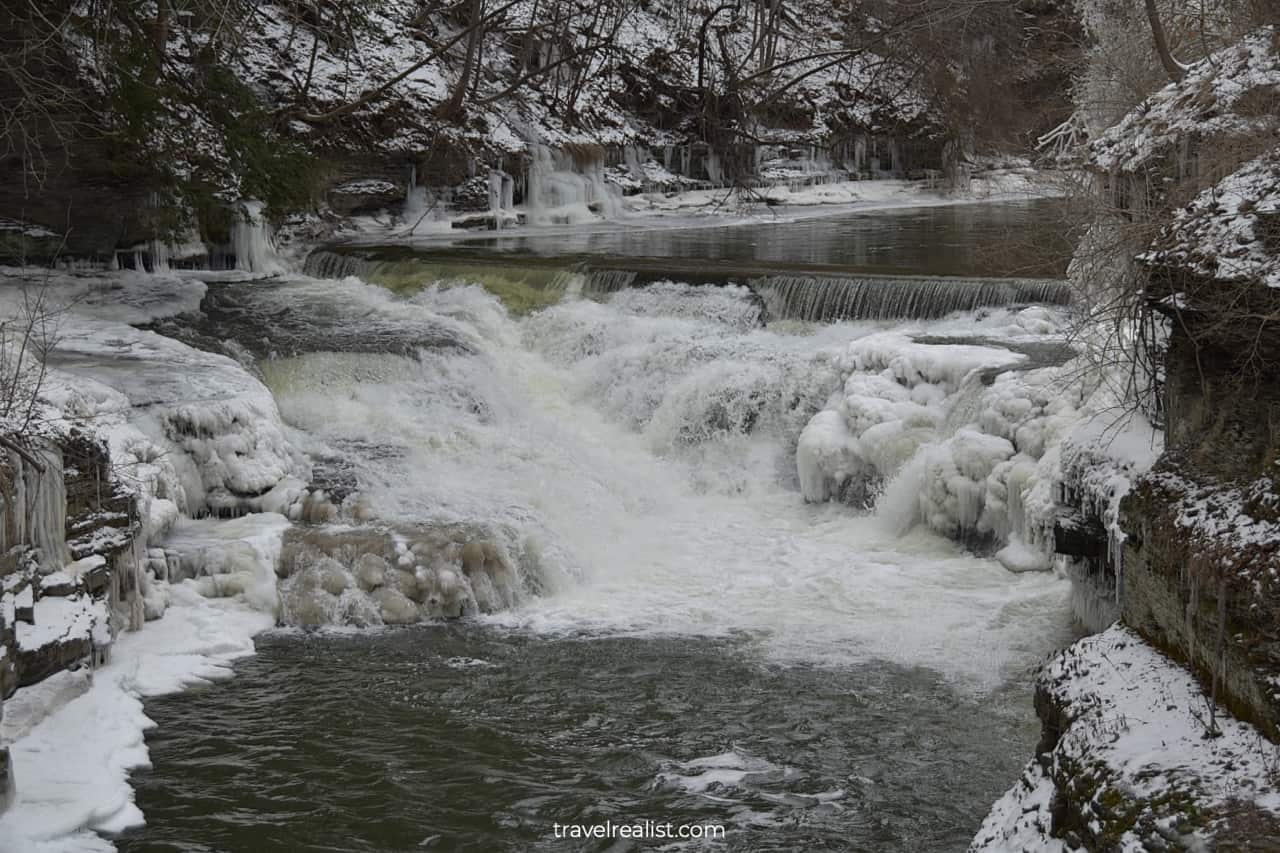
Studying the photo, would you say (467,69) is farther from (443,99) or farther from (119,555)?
(443,99)

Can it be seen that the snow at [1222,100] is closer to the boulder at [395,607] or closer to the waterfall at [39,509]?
the boulder at [395,607]

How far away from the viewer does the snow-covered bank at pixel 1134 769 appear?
11.4 feet

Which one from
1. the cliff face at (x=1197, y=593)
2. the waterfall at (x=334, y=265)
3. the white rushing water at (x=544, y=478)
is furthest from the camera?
the waterfall at (x=334, y=265)

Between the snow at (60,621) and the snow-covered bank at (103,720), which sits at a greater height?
the snow at (60,621)

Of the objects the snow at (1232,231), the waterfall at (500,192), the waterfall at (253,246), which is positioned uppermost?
the waterfall at (500,192)

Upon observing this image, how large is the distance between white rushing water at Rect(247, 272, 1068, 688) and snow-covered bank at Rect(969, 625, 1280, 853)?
2880mm

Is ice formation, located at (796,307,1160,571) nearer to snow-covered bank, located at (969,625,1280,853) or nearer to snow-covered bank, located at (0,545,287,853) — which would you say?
snow-covered bank, located at (969,625,1280,853)

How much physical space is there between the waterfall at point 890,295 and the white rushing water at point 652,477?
0.29 meters

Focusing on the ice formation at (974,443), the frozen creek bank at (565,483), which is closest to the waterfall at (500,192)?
the frozen creek bank at (565,483)

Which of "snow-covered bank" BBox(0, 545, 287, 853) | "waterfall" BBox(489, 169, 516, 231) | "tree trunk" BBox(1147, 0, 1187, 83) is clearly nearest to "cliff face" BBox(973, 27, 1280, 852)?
"tree trunk" BBox(1147, 0, 1187, 83)

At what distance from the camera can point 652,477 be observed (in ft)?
37.8

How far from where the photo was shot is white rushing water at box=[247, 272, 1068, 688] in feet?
27.2

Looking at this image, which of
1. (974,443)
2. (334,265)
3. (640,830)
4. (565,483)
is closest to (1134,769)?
(640,830)

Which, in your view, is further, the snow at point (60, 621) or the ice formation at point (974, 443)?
the ice formation at point (974, 443)
